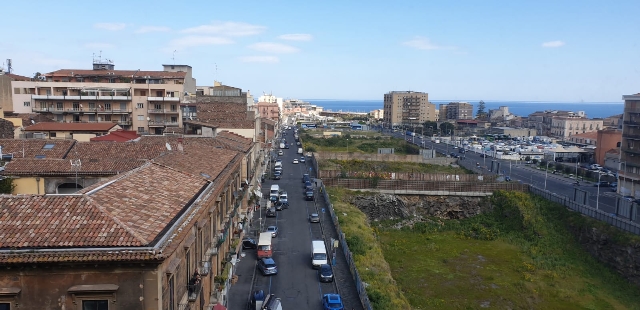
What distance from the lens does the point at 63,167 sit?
81.4 feet

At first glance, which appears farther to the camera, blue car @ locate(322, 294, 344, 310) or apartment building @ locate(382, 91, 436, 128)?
apartment building @ locate(382, 91, 436, 128)

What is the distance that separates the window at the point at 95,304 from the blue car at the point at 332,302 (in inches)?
543

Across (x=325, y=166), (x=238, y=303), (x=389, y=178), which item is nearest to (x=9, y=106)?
(x=325, y=166)

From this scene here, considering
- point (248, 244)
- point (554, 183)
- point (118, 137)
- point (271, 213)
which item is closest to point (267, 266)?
point (248, 244)

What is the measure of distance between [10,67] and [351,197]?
2328 inches

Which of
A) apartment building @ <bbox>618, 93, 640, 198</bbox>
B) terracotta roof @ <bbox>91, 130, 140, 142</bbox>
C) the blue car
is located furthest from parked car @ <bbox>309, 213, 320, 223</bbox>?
apartment building @ <bbox>618, 93, 640, 198</bbox>

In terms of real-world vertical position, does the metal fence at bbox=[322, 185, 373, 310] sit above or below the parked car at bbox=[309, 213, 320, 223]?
above

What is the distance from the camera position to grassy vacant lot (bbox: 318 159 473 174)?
70062 millimetres

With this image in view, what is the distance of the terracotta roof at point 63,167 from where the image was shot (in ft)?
79.3

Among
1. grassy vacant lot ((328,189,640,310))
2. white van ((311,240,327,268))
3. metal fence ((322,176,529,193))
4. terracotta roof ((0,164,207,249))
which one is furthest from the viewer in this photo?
metal fence ((322,176,529,193))

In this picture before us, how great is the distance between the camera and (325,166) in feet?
227

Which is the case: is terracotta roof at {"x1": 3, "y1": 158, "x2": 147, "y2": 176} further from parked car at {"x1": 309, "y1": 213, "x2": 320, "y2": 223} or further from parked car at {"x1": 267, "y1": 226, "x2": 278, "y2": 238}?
parked car at {"x1": 309, "y1": 213, "x2": 320, "y2": 223}

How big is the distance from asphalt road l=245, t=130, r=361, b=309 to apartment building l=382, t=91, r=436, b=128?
108960 mm

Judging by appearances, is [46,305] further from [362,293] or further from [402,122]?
[402,122]
